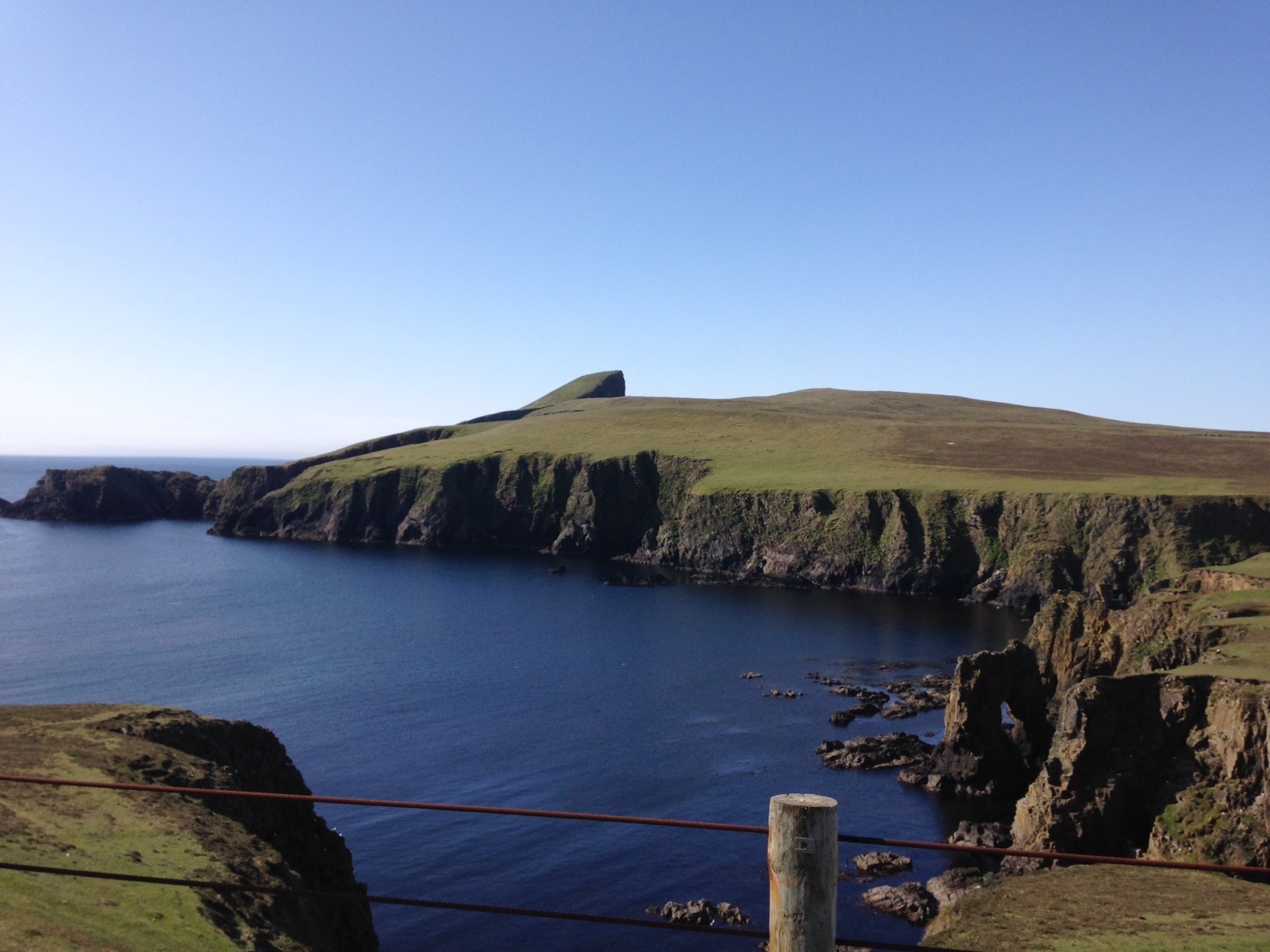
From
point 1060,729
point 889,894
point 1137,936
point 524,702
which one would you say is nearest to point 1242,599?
point 1060,729

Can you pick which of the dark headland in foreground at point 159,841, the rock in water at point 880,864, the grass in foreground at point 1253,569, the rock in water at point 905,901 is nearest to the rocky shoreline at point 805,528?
the grass in foreground at point 1253,569

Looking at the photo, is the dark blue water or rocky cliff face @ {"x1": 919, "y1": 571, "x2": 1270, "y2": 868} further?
the dark blue water

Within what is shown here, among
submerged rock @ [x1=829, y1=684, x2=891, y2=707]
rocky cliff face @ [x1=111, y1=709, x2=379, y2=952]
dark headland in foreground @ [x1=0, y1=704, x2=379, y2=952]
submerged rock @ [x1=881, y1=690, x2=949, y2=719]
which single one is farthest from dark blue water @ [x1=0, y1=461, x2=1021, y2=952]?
dark headland in foreground @ [x1=0, y1=704, x2=379, y2=952]

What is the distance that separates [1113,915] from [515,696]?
56525mm

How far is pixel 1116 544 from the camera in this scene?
12400 cm

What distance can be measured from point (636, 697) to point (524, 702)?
9.38 meters

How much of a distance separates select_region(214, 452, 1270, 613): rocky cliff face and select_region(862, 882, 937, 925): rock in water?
207ft

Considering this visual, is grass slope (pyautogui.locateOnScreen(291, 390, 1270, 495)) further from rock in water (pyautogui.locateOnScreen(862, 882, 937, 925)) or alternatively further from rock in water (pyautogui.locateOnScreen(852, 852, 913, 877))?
rock in water (pyautogui.locateOnScreen(862, 882, 937, 925))

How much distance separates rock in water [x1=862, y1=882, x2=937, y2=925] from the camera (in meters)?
41.8

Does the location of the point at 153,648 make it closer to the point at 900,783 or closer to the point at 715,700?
the point at 715,700

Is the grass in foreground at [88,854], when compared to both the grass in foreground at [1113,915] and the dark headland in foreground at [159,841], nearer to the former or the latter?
the dark headland in foreground at [159,841]

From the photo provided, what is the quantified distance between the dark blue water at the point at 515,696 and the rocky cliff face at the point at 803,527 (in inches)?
372

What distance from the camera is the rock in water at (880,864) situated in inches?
1853

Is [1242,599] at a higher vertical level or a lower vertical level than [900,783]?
higher
